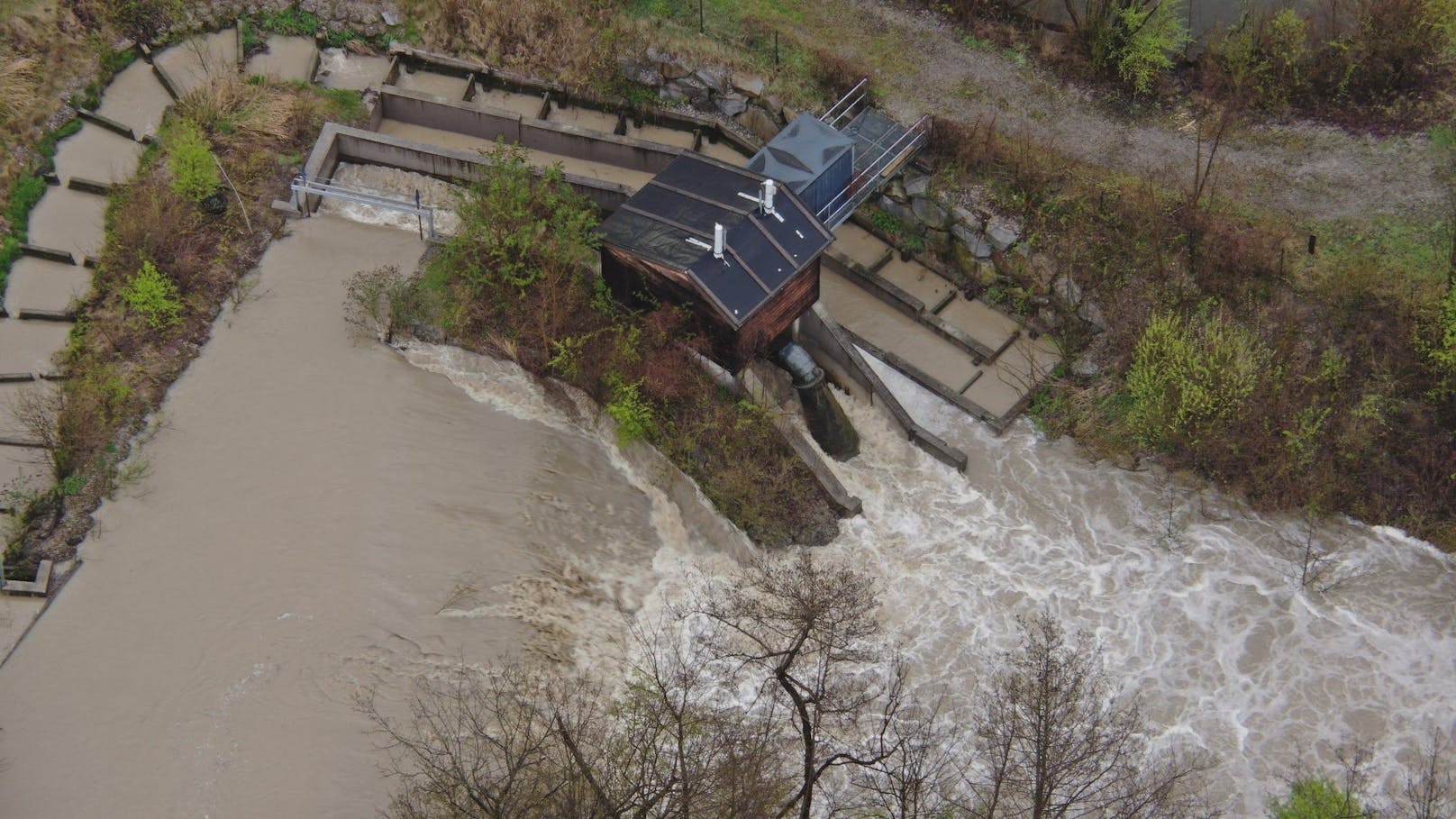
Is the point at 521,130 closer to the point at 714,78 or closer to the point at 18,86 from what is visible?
the point at 714,78

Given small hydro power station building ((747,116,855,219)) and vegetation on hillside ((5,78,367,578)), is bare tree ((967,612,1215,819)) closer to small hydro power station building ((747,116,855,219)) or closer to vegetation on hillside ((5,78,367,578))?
small hydro power station building ((747,116,855,219))

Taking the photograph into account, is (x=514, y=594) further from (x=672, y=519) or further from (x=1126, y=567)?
(x=1126, y=567)

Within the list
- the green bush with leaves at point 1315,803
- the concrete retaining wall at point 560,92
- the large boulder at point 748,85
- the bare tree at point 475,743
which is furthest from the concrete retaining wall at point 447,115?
the green bush with leaves at point 1315,803

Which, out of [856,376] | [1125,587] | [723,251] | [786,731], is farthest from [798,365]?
[1125,587]

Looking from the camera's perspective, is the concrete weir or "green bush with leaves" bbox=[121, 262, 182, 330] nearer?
"green bush with leaves" bbox=[121, 262, 182, 330]

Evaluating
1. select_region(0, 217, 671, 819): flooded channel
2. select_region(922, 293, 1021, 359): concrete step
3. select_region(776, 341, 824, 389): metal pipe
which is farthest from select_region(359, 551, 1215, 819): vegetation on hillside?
select_region(922, 293, 1021, 359): concrete step
